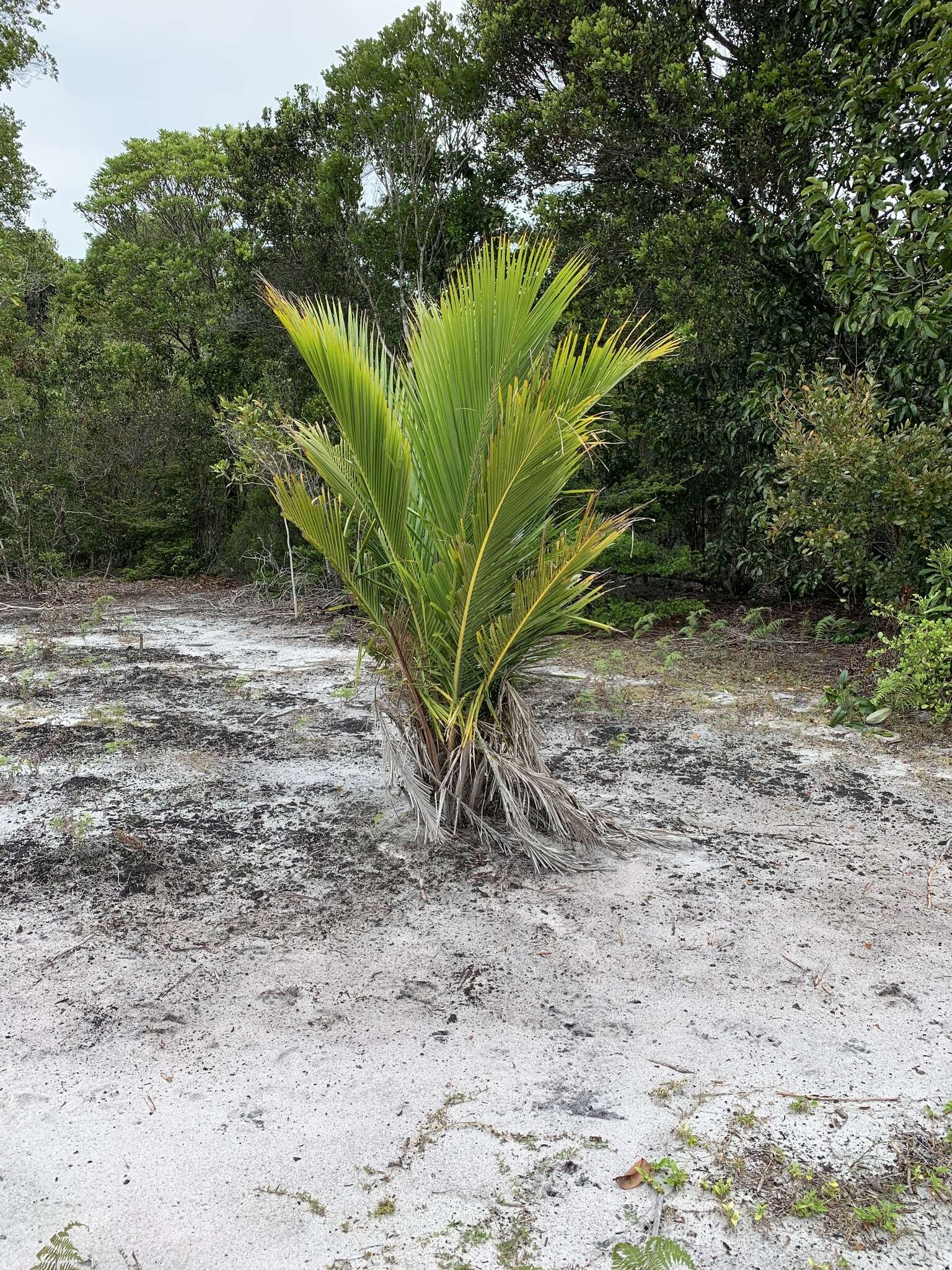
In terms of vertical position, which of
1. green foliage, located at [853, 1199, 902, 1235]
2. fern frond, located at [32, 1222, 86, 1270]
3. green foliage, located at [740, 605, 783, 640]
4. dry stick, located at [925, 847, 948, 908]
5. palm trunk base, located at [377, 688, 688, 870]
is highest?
green foliage, located at [740, 605, 783, 640]

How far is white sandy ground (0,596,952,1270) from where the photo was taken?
5.30 feet

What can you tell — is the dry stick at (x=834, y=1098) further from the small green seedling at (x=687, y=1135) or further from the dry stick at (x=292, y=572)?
Answer: the dry stick at (x=292, y=572)

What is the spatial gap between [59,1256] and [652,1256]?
3.54 feet

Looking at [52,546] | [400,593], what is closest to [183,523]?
[52,546]

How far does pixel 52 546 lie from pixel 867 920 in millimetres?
11474

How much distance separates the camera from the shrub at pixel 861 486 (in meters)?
5.20

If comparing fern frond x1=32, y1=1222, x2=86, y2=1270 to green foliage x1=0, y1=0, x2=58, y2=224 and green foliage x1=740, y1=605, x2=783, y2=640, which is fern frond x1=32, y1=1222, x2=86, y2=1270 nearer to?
green foliage x1=740, y1=605, x2=783, y2=640

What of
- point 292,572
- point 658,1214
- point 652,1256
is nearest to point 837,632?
point 292,572

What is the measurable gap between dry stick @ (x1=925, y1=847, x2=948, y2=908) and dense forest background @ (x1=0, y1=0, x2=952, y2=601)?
9.14 feet

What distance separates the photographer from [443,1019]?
2.24m

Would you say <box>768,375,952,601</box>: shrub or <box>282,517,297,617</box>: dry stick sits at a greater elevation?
<box>768,375,952,601</box>: shrub

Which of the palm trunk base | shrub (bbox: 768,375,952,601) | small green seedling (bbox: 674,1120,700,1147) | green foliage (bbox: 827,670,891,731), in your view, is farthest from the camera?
shrub (bbox: 768,375,952,601)

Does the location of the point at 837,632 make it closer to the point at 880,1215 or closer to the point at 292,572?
the point at 292,572

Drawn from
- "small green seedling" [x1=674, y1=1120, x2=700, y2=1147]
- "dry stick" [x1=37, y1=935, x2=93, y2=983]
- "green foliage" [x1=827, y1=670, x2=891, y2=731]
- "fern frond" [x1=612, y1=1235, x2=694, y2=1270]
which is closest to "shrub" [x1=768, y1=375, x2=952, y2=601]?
"green foliage" [x1=827, y1=670, x2=891, y2=731]
